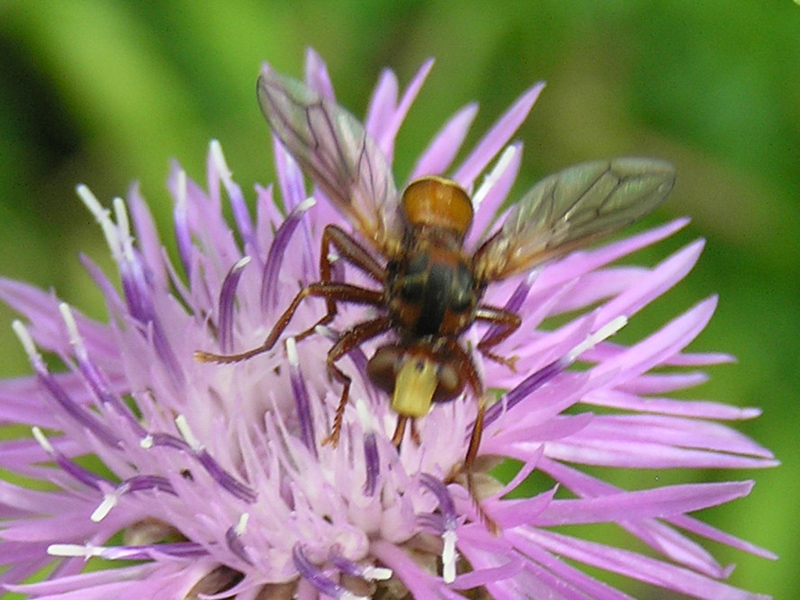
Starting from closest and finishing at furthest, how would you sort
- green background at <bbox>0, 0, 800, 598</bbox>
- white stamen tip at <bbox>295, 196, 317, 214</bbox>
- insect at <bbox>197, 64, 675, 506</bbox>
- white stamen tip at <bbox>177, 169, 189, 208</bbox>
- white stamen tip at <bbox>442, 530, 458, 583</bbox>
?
white stamen tip at <bbox>442, 530, 458, 583</bbox>, insect at <bbox>197, 64, 675, 506</bbox>, white stamen tip at <bbox>295, 196, 317, 214</bbox>, white stamen tip at <bbox>177, 169, 189, 208</bbox>, green background at <bbox>0, 0, 800, 598</bbox>

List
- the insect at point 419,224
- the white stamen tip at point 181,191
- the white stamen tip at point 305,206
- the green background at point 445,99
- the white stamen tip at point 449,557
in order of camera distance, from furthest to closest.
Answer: the green background at point 445,99, the white stamen tip at point 181,191, the white stamen tip at point 305,206, the insect at point 419,224, the white stamen tip at point 449,557

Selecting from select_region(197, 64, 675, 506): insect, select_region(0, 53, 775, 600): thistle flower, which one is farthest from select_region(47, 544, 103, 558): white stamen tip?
select_region(197, 64, 675, 506): insect

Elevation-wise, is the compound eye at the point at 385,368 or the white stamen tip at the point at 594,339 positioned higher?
the white stamen tip at the point at 594,339

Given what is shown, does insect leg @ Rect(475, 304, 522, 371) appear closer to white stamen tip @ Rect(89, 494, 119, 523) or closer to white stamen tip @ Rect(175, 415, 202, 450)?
white stamen tip @ Rect(175, 415, 202, 450)

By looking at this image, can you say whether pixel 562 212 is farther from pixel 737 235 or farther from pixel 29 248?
pixel 29 248

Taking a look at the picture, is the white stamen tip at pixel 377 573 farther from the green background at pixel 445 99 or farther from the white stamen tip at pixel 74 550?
the green background at pixel 445 99

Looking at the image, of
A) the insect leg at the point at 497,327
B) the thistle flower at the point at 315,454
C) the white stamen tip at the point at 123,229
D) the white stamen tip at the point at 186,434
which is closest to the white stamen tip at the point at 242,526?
the thistle flower at the point at 315,454

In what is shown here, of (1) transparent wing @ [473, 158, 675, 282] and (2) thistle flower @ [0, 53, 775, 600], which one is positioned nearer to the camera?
(2) thistle flower @ [0, 53, 775, 600]
